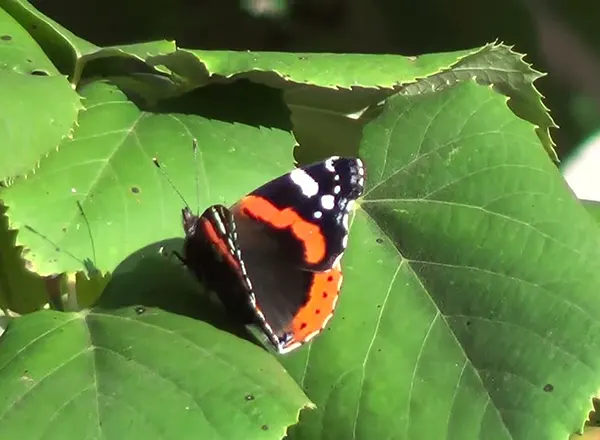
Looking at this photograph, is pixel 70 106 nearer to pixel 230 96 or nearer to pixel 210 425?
pixel 230 96

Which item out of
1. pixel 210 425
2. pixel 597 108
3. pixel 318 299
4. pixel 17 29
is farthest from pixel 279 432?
pixel 597 108

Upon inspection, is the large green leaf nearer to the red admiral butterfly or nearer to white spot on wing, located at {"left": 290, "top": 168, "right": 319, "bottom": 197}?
the red admiral butterfly

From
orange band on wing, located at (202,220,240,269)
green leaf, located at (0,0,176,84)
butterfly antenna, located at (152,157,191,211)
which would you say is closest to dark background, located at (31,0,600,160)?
green leaf, located at (0,0,176,84)

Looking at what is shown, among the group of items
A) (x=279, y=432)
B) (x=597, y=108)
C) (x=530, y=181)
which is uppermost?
(x=530, y=181)

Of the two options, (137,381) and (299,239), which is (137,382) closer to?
(137,381)

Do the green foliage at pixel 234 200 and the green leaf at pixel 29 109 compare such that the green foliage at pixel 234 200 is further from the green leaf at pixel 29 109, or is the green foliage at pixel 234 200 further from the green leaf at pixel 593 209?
the green leaf at pixel 593 209

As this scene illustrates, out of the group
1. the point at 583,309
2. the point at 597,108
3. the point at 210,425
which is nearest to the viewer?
the point at 210,425

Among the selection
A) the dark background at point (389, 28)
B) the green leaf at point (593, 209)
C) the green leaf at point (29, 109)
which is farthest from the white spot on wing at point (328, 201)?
the dark background at point (389, 28)

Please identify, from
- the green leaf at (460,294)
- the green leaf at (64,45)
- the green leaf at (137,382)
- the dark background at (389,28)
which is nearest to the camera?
the green leaf at (137,382)
